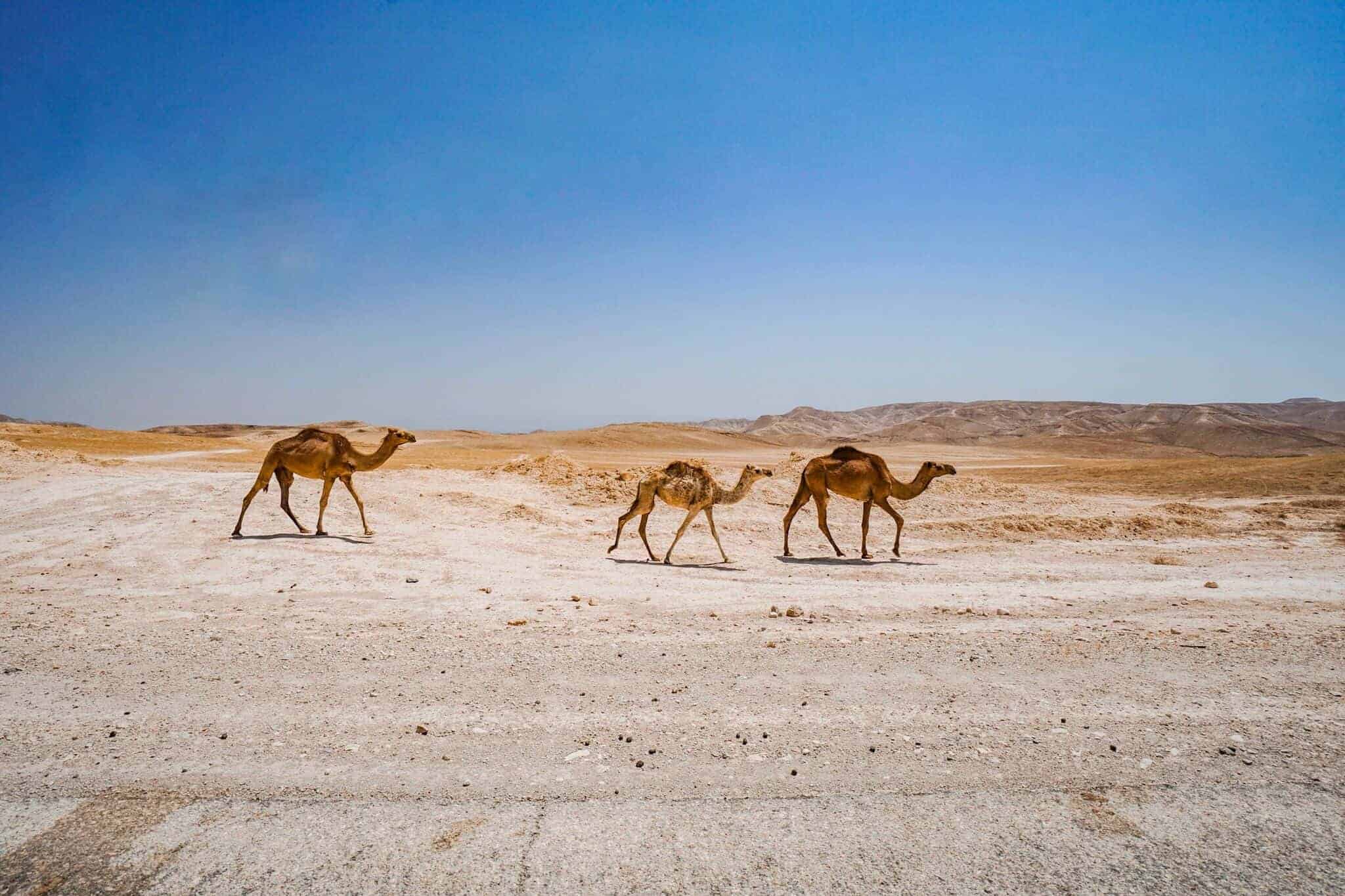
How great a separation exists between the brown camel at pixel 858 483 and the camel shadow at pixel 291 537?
8915mm

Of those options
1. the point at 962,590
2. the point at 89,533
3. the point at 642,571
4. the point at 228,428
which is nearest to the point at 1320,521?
the point at 962,590

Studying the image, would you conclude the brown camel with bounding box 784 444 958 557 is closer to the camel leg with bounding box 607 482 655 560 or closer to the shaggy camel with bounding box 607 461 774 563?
the shaggy camel with bounding box 607 461 774 563

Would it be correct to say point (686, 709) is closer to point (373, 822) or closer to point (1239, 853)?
point (373, 822)

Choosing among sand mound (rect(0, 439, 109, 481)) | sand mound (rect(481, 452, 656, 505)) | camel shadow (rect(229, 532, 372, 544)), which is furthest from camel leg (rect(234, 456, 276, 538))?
sand mound (rect(0, 439, 109, 481))

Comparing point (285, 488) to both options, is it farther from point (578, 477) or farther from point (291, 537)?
point (578, 477)

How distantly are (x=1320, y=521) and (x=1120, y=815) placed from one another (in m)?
20.3

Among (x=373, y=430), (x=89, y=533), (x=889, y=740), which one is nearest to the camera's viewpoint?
(x=889, y=740)

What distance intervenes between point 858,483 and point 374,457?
35.1 ft

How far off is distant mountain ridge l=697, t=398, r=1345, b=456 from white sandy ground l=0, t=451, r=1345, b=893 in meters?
84.3

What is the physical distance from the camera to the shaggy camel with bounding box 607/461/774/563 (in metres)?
13.7

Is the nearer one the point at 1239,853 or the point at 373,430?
the point at 1239,853

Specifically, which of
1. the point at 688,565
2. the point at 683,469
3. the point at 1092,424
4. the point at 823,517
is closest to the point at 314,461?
the point at 683,469

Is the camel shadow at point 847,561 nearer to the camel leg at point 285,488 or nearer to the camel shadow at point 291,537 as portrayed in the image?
the camel shadow at point 291,537

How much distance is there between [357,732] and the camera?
5449mm
